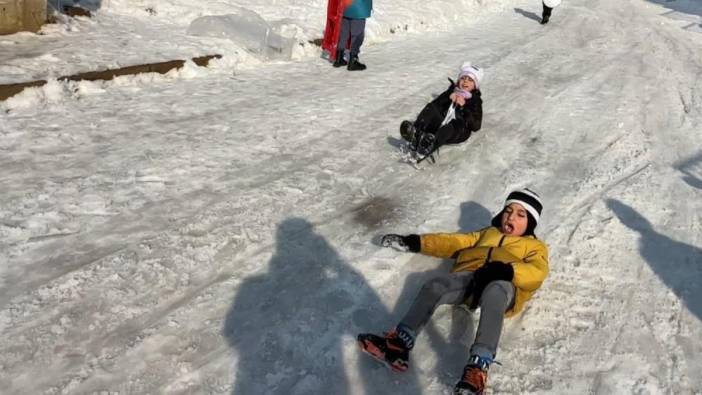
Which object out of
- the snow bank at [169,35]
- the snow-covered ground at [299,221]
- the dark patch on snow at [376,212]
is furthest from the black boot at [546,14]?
the dark patch on snow at [376,212]

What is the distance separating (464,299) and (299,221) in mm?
1512

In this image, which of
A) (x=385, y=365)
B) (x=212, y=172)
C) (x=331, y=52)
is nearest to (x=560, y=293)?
(x=385, y=365)

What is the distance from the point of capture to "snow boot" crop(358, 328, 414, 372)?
10.4ft

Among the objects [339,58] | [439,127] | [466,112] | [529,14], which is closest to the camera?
[439,127]

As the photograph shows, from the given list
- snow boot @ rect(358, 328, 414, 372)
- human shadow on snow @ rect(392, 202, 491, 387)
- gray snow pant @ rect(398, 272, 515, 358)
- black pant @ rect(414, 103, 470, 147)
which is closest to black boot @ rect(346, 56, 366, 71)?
black pant @ rect(414, 103, 470, 147)

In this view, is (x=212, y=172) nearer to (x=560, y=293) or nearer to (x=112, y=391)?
(x=112, y=391)

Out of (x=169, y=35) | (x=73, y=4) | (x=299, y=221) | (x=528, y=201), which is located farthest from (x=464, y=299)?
(x=73, y=4)

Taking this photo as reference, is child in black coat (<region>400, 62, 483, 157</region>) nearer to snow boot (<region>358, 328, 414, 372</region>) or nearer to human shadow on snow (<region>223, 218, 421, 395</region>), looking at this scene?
human shadow on snow (<region>223, 218, 421, 395</region>)

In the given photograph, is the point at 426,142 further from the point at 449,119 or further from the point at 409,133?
the point at 449,119

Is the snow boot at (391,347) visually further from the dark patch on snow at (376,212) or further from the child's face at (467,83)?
the child's face at (467,83)

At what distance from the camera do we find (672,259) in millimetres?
4492

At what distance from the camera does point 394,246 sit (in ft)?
13.8

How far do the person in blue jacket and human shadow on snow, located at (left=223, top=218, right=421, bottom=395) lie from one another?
17.1 feet

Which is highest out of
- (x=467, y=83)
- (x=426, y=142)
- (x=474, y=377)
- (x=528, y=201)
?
(x=467, y=83)
